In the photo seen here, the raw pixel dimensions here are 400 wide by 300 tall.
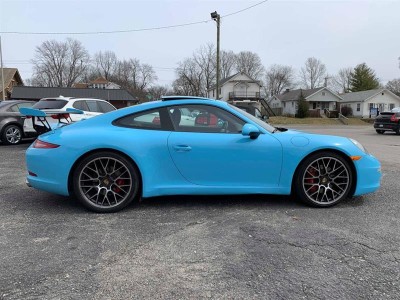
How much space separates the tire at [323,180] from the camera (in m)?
4.04

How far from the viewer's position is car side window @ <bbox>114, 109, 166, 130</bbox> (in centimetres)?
403

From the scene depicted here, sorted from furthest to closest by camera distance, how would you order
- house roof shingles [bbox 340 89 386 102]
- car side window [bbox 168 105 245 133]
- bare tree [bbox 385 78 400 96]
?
bare tree [bbox 385 78 400 96] < house roof shingles [bbox 340 89 386 102] < car side window [bbox 168 105 245 133]

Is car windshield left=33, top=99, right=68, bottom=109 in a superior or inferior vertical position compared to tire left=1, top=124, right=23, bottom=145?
superior

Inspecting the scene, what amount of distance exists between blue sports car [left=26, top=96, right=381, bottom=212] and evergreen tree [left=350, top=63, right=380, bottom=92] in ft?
239

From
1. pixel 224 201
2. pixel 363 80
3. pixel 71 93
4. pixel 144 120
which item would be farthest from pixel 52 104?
pixel 363 80

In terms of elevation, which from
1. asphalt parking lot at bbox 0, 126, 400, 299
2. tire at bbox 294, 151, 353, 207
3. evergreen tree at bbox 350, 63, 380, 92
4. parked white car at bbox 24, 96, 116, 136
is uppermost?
evergreen tree at bbox 350, 63, 380, 92

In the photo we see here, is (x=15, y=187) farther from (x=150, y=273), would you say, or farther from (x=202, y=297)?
(x=202, y=297)

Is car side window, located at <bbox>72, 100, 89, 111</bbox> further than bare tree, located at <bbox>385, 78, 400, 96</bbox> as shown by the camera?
No

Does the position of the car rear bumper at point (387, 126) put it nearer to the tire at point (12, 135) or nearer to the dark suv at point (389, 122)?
the dark suv at point (389, 122)

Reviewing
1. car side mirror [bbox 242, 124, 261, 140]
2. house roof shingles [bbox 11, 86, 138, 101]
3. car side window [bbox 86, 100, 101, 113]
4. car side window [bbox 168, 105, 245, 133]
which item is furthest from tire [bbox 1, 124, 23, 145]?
house roof shingles [bbox 11, 86, 138, 101]

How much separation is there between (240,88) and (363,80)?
2676cm

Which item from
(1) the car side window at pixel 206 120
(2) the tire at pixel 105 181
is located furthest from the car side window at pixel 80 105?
(1) the car side window at pixel 206 120

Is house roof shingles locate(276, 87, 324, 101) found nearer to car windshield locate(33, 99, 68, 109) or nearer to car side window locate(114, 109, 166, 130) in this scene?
car windshield locate(33, 99, 68, 109)

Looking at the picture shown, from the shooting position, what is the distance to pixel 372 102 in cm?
5481
